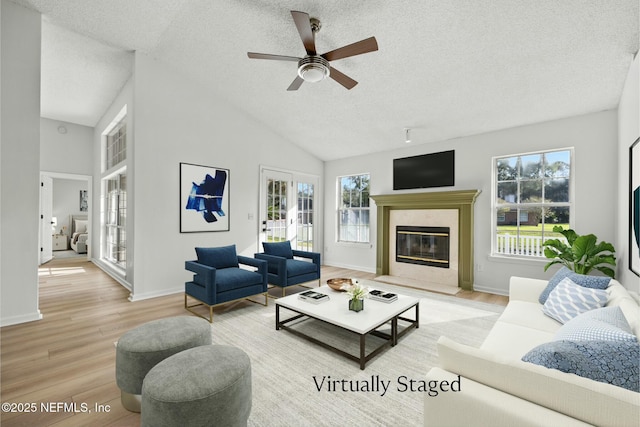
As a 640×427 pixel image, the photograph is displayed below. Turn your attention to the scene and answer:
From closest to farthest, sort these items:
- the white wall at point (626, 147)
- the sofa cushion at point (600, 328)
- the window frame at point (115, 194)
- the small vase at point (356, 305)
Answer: the sofa cushion at point (600, 328) < the white wall at point (626, 147) < the small vase at point (356, 305) < the window frame at point (115, 194)

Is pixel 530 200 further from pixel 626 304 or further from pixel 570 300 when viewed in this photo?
pixel 626 304

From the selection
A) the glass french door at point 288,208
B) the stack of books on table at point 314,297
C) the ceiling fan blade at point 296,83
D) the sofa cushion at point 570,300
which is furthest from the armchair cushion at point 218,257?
the sofa cushion at point 570,300

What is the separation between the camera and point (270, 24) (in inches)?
123

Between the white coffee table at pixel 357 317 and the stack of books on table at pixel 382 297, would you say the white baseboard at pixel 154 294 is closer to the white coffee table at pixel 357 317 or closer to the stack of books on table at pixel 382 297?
the white coffee table at pixel 357 317

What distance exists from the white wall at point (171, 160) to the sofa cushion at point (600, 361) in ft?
14.6

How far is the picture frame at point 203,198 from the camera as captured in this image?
172 inches

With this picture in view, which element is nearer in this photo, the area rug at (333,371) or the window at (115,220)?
the area rug at (333,371)

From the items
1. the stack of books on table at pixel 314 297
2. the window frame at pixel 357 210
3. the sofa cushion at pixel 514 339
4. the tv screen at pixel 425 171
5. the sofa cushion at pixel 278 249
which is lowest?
the stack of books on table at pixel 314 297

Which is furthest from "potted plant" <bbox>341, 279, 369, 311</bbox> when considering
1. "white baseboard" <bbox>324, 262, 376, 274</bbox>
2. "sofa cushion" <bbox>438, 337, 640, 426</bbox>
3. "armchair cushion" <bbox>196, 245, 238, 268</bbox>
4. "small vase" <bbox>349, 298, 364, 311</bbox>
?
"white baseboard" <bbox>324, 262, 376, 274</bbox>

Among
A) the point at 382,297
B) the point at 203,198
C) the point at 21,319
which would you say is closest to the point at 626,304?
the point at 382,297

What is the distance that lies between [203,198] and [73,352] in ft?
8.65

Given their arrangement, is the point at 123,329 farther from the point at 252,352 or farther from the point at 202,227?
the point at 202,227

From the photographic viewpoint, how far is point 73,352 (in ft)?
7.98

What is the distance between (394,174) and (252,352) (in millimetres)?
4274
